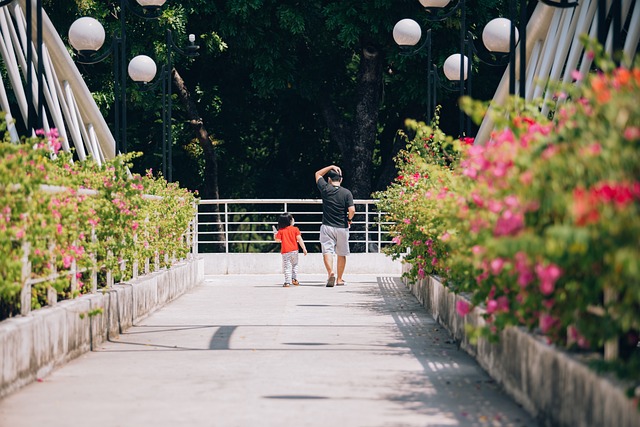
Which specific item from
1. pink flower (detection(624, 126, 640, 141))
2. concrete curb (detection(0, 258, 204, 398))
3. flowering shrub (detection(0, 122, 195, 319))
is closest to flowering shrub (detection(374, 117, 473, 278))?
flowering shrub (detection(0, 122, 195, 319))

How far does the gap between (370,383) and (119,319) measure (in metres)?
5.04

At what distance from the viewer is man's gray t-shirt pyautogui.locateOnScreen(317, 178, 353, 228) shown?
24.0m

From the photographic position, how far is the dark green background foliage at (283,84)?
33906mm

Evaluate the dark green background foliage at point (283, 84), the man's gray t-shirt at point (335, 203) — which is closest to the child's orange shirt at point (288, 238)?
the man's gray t-shirt at point (335, 203)

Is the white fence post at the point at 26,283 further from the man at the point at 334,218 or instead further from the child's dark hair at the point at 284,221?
the child's dark hair at the point at 284,221

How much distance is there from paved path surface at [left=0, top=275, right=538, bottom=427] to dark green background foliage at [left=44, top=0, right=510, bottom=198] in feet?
57.9

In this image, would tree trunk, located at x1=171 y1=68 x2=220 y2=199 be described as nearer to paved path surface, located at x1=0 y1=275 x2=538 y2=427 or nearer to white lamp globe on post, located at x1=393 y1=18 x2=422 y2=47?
white lamp globe on post, located at x1=393 y1=18 x2=422 y2=47

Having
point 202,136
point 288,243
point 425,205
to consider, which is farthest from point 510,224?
point 202,136

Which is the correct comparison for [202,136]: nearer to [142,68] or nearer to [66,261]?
[142,68]

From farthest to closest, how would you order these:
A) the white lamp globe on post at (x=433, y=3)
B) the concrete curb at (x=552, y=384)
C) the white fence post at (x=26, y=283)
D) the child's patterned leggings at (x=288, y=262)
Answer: the child's patterned leggings at (x=288, y=262) < the white lamp globe on post at (x=433, y=3) < the white fence post at (x=26, y=283) < the concrete curb at (x=552, y=384)

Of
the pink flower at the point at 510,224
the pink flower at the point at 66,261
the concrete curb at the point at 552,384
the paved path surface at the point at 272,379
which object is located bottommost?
the paved path surface at the point at 272,379

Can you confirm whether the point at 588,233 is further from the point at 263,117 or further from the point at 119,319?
the point at 263,117

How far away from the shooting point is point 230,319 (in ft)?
54.0

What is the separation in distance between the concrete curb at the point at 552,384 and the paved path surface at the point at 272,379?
144mm
